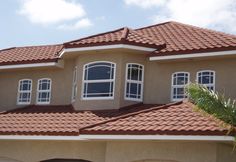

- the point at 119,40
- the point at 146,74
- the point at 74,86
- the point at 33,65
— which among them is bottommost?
the point at 74,86

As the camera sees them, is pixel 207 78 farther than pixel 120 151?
Yes

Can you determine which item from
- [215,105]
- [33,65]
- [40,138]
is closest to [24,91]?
[33,65]

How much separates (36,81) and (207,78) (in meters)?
8.40

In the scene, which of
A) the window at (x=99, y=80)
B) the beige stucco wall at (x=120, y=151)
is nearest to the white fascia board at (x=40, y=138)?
the beige stucco wall at (x=120, y=151)

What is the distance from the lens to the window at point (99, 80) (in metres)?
20.9

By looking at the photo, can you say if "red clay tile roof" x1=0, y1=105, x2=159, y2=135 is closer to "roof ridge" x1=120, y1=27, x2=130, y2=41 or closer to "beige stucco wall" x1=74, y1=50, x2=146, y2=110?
"beige stucco wall" x1=74, y1=50, x2=146, y2=110

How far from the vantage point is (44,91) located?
2345cm

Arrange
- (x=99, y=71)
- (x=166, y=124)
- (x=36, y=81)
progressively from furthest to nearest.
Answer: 1. (x=36, y=81)
2. (x=99, y=71)
3. (x=166, y=124)

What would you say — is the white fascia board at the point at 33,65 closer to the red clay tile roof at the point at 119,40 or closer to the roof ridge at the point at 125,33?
the red clay tile roof at the point at 119,40

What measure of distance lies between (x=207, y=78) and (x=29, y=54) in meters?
9.44

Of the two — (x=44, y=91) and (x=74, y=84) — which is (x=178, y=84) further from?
(x=44, y=91)

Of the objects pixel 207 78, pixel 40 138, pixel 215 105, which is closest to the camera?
pixel 215 105

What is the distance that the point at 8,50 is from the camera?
1057 inches

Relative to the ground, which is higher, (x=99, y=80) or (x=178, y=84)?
(x=99, y=80)
